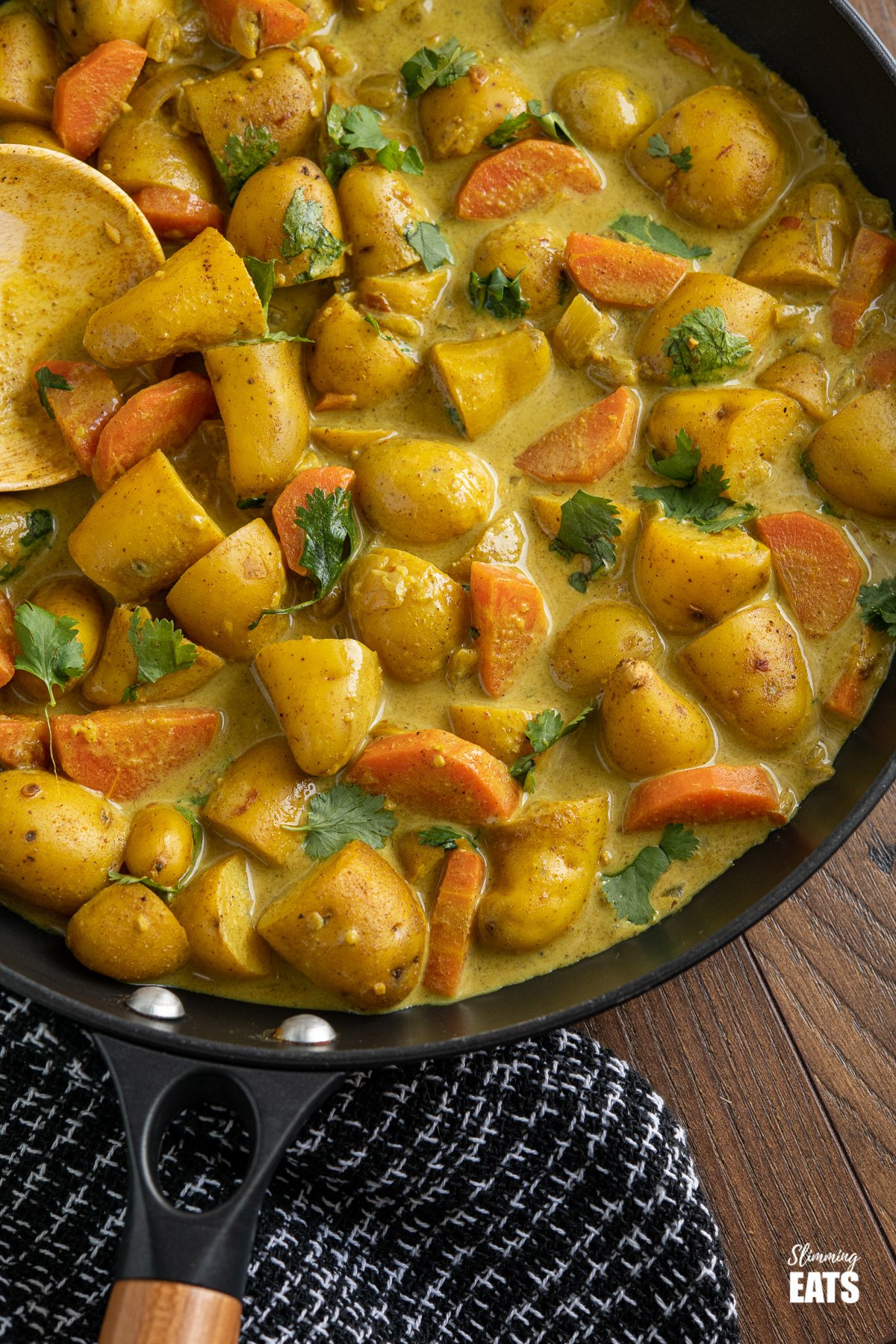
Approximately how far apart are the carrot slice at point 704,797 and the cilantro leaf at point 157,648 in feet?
3.01

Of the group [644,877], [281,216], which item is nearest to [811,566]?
[644,877]

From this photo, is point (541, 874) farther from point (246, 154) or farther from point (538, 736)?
point (246, 154)

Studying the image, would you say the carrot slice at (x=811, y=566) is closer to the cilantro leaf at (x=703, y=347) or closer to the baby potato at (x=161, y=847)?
the cilantro leaf at (x=703, y=347)

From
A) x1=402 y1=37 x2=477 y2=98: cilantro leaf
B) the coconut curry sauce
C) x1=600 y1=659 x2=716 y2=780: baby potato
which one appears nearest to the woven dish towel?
the coconut curry sauce

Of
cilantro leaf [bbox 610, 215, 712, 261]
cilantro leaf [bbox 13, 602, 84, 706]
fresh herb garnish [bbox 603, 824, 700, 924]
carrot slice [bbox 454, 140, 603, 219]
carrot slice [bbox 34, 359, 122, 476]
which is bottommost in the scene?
cilantro leaf [bbox 13, 602, 84, 706]

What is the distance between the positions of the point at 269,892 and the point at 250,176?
4.90 feet

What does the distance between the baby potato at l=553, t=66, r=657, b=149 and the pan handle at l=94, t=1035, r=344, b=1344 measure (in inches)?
80.1

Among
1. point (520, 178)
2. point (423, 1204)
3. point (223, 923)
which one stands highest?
point (520, 178)

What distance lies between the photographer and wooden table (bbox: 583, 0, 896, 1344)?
2.57m

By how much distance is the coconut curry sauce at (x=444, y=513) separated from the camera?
95.6 inches

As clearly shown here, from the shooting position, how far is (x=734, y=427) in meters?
2.56

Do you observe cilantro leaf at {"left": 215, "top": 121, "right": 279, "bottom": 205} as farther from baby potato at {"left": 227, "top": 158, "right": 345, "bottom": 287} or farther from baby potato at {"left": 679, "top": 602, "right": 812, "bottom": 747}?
baby potato at {"left": 679, "top": 602, "right": 812, "bottom": 747}

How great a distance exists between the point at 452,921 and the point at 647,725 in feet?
1.73

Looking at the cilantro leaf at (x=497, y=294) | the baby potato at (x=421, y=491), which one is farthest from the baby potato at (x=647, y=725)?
the cilantro leaf at (x=497, y=294)
